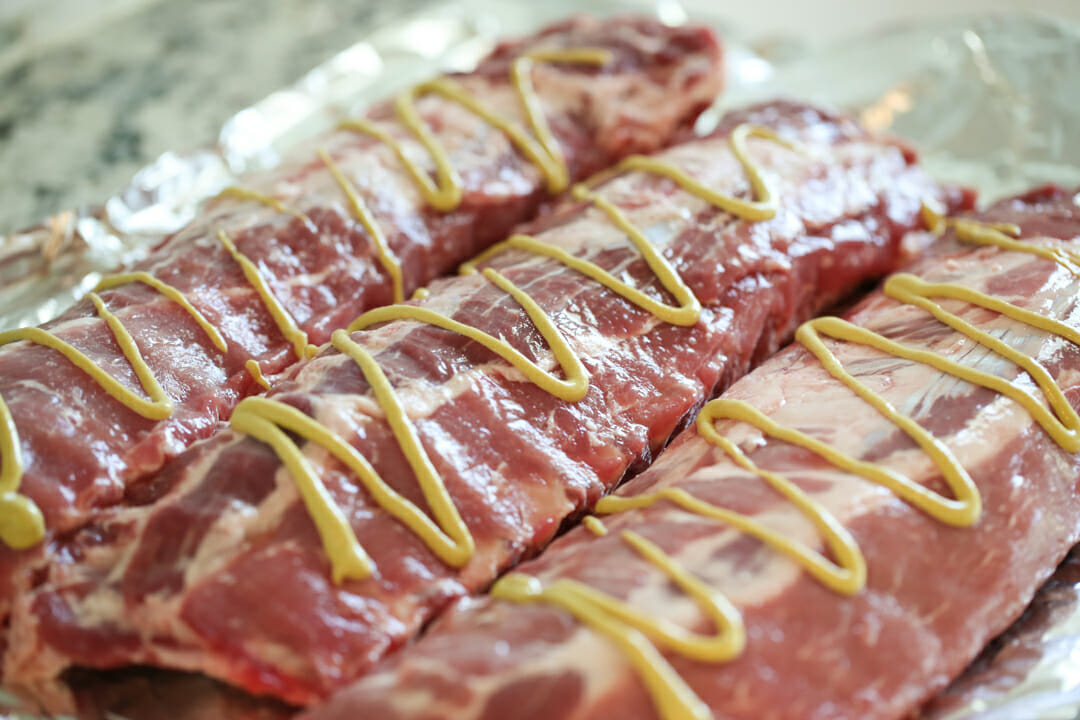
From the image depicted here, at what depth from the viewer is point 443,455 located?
2.46 m

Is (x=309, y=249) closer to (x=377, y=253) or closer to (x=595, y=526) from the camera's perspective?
(x=377, y=253)

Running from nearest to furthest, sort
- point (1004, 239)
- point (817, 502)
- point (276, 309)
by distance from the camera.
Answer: point (817, 502)
point (276, 309)
point (1004, 239)

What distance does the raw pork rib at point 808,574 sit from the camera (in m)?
1.97

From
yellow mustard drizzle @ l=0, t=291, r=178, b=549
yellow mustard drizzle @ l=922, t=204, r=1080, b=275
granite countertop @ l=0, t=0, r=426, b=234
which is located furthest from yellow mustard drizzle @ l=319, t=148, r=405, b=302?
yellow mustard drizzle @ l=922, t=204, r=1080, b=275

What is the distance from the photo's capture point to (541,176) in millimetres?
3959

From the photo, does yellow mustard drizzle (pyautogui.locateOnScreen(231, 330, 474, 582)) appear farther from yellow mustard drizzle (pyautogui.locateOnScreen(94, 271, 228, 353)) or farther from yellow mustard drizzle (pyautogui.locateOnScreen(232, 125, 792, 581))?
yellow mustard drizzle (pyautogui.locateOnScreen(94, 271, 228, 353))

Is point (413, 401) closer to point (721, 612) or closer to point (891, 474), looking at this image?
point (721, 612)

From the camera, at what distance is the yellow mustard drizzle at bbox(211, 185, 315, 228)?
3.39 metres

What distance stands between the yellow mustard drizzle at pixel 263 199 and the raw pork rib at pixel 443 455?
0.72 metres

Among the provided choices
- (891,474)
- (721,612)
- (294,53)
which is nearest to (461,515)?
(721,612)

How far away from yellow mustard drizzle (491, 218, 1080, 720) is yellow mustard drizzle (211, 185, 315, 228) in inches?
64.8

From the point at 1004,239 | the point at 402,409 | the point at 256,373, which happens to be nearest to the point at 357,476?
the point at 402,409

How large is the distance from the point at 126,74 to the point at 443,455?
409cm

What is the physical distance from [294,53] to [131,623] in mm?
4219
